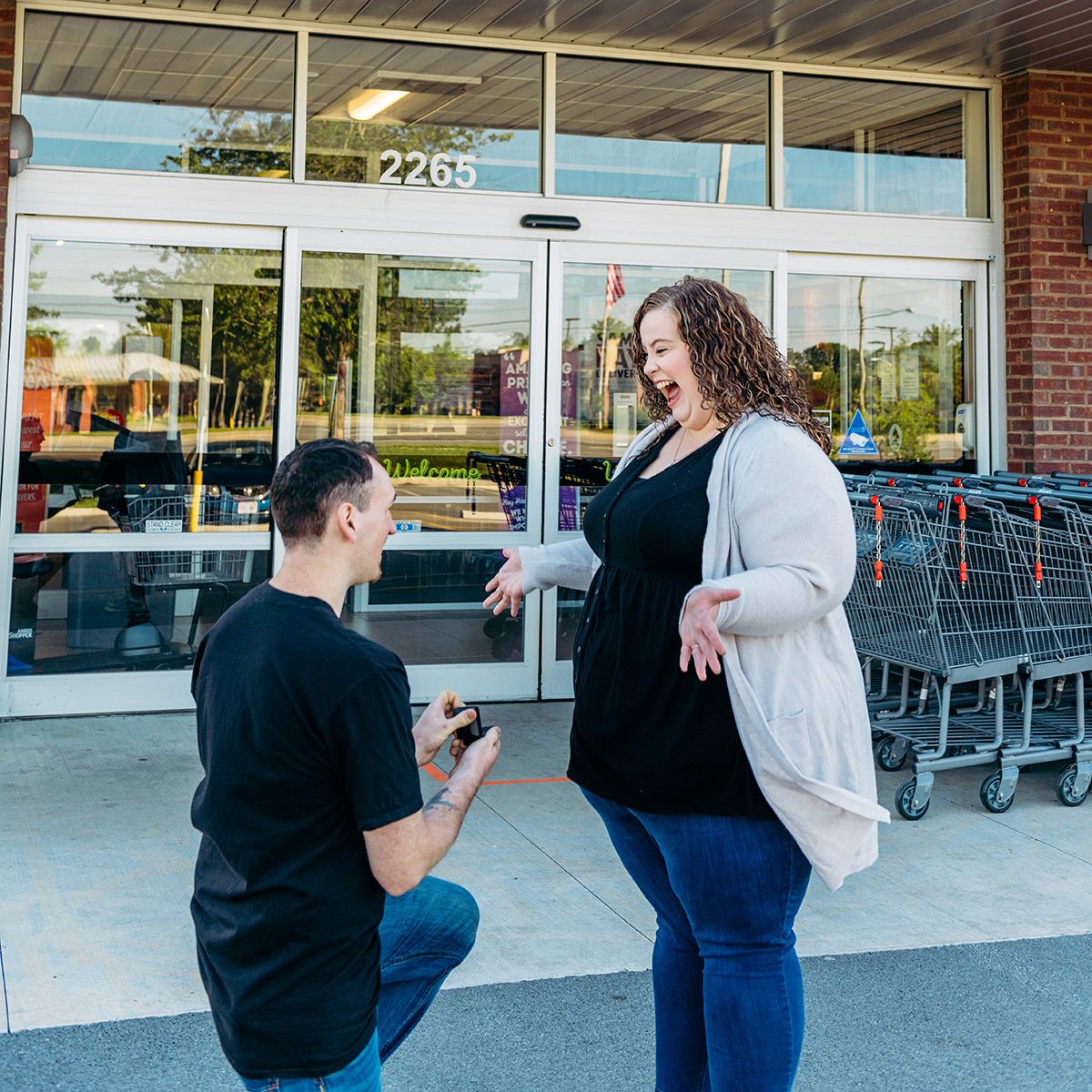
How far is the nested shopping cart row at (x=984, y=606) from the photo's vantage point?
242 inches

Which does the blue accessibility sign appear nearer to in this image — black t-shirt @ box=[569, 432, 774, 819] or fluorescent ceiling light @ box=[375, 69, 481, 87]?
fluorescent ceiling light @ box=[375, 69, 481, 87]

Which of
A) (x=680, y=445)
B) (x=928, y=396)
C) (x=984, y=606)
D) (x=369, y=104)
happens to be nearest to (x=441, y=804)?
(x=680, y=445)

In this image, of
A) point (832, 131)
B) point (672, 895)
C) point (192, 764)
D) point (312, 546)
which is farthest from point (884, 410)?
point (312, 546)

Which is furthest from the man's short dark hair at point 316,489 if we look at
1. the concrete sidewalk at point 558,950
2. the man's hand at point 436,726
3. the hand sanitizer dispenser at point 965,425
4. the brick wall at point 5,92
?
the hand sanitizer dispenser at point 965,425

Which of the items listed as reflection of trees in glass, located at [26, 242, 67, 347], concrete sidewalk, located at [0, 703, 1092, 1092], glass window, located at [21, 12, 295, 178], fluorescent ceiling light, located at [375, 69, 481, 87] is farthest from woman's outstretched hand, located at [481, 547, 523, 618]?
fluorescent ceiling light, located at [375, 69, 481, 87]

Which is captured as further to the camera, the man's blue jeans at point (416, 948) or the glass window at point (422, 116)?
the glass window at point (422, 116)

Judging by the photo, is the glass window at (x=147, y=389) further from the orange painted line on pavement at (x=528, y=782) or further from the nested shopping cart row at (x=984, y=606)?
the nested shopping cart row at (x=984, y=606)

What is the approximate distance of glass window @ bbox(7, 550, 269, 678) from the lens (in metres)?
7.45

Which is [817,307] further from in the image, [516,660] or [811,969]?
[811,969]

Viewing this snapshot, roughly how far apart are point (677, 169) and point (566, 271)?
94cm

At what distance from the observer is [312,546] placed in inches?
98.8

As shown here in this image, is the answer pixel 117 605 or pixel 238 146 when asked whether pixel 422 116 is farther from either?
pixel 117 605

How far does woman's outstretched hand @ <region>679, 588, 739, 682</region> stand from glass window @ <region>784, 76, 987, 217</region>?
6.46m

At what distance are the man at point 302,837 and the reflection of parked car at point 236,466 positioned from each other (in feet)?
18.0
